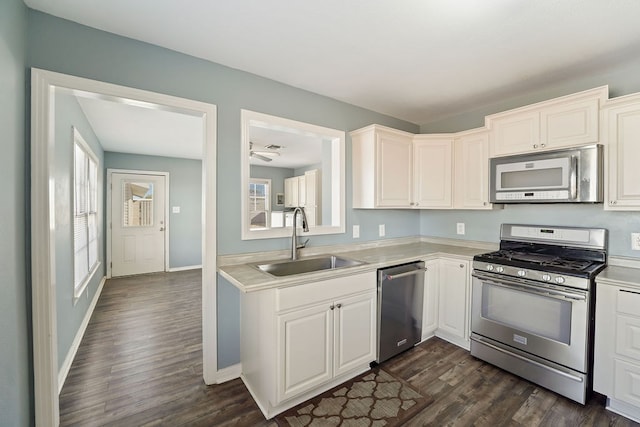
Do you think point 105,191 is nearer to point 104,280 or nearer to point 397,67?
point 104,280

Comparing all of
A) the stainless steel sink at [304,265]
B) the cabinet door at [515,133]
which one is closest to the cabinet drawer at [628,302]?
the cabinet door at [515,133]

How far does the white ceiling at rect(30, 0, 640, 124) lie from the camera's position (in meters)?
1.51

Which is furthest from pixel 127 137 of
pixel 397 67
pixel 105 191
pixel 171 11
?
pixel 397 67

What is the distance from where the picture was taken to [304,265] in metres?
2.42

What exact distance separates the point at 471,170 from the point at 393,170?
0.82m

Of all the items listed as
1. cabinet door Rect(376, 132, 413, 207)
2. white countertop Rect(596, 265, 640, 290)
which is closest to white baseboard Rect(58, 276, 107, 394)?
cabinet door Rect(376, 132, 413, 207)

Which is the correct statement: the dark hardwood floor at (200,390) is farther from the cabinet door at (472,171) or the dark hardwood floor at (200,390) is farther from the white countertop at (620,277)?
the cabinet door at (472,171)

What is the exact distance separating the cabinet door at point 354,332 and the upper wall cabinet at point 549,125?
6.18 ft

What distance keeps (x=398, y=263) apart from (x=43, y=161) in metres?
2.50

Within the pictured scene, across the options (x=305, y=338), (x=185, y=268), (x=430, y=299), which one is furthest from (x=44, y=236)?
(x=185, y=268)

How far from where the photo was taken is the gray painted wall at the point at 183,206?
5.83 metres

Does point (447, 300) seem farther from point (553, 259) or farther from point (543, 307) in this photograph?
point (553, 259)

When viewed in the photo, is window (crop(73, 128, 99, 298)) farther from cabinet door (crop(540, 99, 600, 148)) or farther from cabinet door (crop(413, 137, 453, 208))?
cabinet door (crop(540, 99, 600, 148))

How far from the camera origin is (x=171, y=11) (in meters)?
1.55
